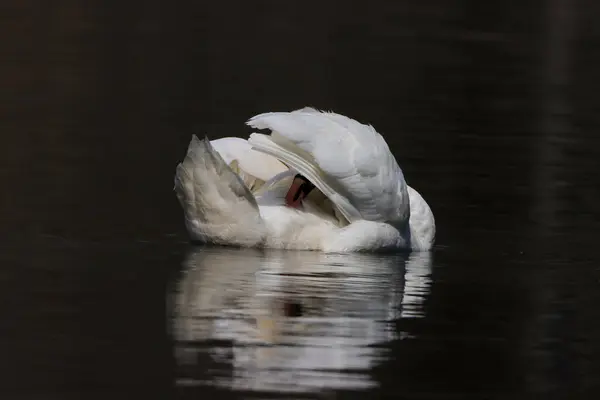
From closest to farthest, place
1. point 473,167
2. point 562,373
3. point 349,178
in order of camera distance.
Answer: point 562,373 < point 349,178 < point 473,167

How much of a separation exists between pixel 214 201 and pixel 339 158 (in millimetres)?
848

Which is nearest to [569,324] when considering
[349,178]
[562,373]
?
[562,373]

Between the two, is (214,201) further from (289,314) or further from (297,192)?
(289,314)

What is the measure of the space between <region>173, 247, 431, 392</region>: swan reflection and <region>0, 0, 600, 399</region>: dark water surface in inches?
0.9

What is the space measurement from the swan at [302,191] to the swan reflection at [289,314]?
128 millimetres

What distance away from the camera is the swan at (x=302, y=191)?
1270cm

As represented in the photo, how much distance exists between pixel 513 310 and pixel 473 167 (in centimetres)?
→ 650

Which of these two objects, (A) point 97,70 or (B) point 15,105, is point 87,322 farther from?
(A) point 97,70

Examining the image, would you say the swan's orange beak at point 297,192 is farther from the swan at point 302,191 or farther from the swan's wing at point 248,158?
the swan's wing at point 248,158

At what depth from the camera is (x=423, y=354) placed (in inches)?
393

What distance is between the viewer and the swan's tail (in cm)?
1260

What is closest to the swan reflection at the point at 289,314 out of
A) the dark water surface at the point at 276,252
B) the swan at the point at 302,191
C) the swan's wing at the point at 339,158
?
the dark water surface at the point at 276,252

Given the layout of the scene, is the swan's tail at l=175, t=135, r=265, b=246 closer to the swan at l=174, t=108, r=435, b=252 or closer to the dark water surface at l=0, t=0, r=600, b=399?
the swan at l=174, t=108, r=435, b=252

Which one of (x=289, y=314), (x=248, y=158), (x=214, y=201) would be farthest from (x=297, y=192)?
(x=289, y=314)
